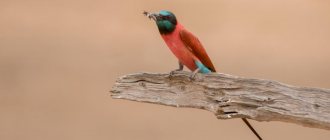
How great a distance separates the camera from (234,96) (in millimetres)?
1663

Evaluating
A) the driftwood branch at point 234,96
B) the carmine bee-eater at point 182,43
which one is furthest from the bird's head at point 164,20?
the driftwood branch at point 234,96

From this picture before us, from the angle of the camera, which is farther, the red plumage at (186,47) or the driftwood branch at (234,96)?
the red plumage at (186,47)

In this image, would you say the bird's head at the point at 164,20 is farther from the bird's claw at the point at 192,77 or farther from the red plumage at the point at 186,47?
the bird's claw at the point at 192,77

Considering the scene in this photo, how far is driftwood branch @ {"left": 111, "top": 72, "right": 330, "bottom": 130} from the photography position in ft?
5.30

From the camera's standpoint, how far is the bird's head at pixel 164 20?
1.72 meters

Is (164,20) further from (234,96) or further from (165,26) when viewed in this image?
(234,96)

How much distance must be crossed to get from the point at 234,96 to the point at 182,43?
23cm

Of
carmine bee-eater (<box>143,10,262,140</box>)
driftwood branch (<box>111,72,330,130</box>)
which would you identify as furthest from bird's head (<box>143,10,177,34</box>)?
driftwood branch (<box>111,72,330,130</box>)

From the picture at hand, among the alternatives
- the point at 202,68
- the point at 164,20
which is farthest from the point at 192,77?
the point at 164,20

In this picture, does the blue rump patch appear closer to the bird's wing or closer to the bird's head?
the bird's wing

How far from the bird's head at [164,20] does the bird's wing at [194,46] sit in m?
0.05

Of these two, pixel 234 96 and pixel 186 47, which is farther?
pixel 186 47

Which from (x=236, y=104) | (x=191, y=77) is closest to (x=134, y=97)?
(x=191, y=77)

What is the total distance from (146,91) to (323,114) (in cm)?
49
